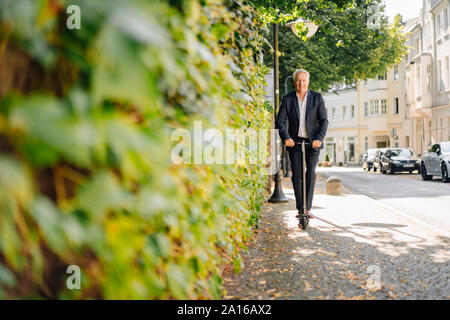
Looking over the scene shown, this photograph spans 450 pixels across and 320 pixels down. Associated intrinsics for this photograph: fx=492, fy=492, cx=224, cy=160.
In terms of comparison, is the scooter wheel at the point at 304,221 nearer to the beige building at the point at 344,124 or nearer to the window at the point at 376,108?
the window at the point at 376,108

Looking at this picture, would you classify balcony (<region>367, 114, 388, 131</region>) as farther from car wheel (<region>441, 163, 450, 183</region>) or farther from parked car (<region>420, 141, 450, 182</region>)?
car wheel (<region>441, 163, 450, 183</region>)

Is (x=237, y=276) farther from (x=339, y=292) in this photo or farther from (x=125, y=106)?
(x=125, y=106)

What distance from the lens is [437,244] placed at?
5.81m

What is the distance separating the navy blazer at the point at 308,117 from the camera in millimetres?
6777

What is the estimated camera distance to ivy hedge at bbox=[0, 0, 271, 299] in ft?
3.68

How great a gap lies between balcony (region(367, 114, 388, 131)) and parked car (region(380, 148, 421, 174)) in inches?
1088

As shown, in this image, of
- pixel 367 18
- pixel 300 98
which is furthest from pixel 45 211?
pixel 367 18

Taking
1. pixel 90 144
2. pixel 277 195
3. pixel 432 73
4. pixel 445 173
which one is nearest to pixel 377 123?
pixel 432 73

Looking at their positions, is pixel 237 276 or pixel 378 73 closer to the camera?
pixel 237 276

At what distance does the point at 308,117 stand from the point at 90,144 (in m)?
5.89

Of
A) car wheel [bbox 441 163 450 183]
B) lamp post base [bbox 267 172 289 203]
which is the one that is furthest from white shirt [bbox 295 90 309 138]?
car wheel [bbox 441 163 450 183]

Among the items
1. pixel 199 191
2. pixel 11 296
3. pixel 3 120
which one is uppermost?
pixel 3 120

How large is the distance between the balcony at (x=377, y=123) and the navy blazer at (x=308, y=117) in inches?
2086
